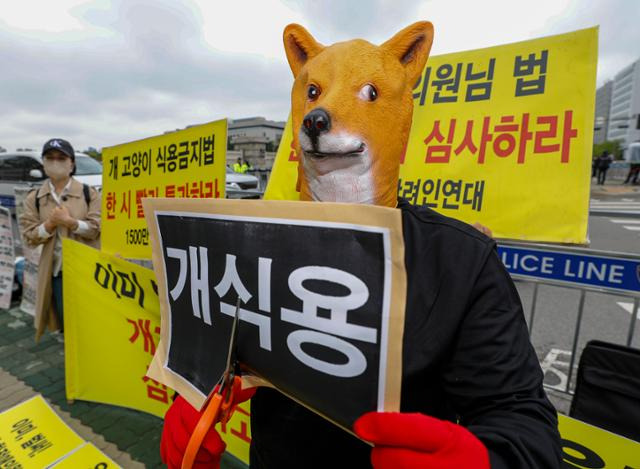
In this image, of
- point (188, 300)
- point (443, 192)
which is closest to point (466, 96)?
point (443, 192)

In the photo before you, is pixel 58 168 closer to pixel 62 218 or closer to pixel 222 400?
pixel 62 218

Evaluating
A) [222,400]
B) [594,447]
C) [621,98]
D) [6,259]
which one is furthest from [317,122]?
[621,98]

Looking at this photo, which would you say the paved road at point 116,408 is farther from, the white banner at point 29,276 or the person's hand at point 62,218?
the person's hand at point 62,218

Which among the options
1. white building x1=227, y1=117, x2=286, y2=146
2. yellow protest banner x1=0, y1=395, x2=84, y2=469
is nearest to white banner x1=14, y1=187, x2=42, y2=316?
yellow protest banner x1=0, y1=395, x2=84, y2=469

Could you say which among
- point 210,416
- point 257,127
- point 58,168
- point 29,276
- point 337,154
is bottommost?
point 29,276

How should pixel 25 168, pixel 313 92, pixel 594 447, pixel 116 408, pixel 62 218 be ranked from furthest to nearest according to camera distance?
pixel 25 168
pixel 62 218
pixel 116 408
pixel 594 447
pixel 313 92

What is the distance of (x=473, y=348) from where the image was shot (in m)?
0.70

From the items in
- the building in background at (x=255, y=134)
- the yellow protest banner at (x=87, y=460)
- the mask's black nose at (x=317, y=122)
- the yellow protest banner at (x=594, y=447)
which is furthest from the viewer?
the building in background at (x=255, y=134)

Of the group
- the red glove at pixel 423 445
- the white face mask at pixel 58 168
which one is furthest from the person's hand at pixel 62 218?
the red glove at pixel 423 445

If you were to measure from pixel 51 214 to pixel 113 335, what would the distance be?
1298 millimetres

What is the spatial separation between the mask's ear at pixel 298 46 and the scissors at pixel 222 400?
2.71 ft

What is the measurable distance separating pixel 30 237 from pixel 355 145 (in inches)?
129

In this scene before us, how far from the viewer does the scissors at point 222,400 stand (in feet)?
2.55

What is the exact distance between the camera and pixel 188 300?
38.1 inches
